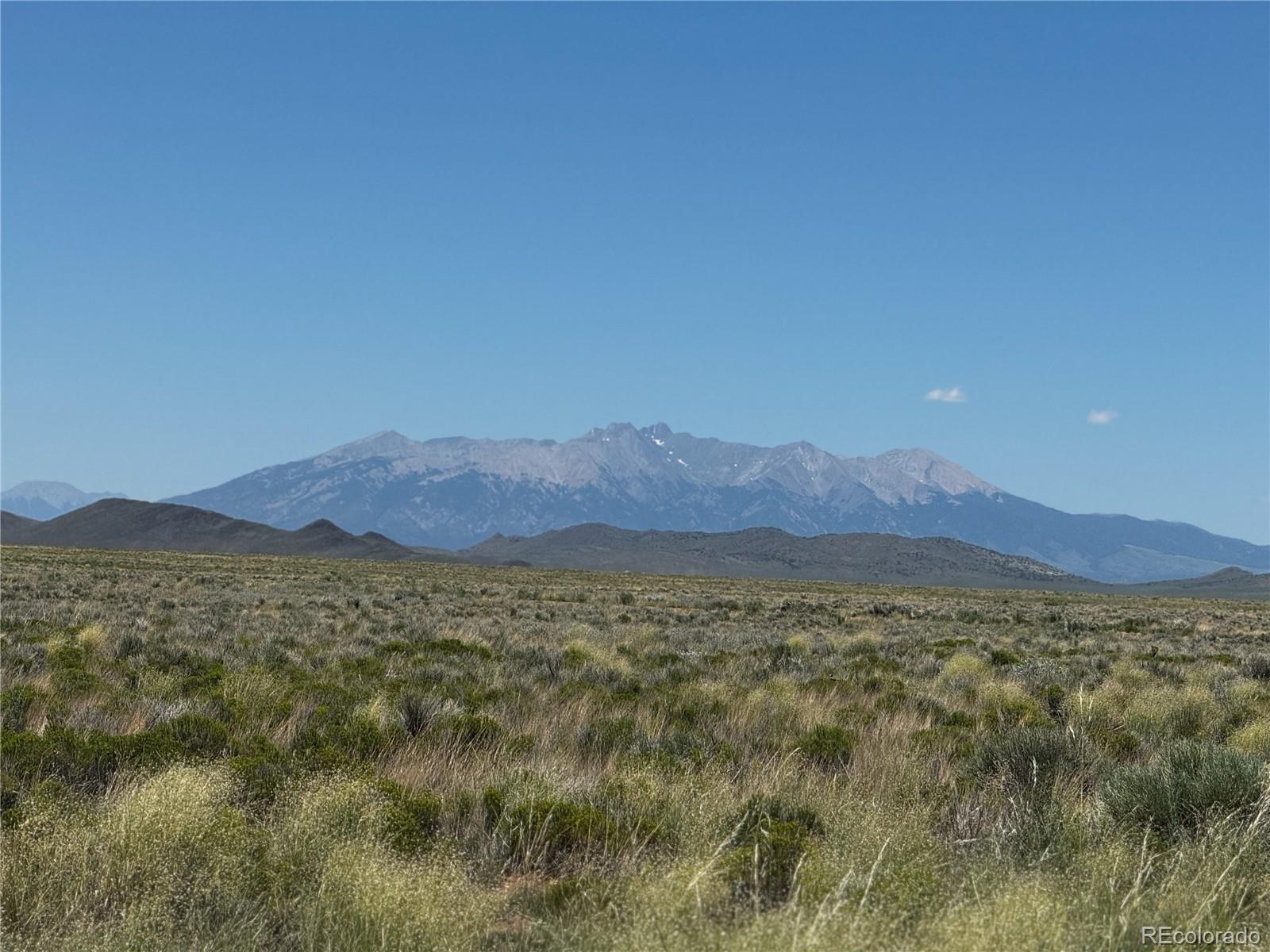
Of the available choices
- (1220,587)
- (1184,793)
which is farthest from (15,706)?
(1220,587)

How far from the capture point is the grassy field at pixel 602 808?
381 cm

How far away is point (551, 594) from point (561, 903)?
39906 mm

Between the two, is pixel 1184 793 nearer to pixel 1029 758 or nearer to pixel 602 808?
pixel 1029 758

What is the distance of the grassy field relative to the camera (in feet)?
12.5

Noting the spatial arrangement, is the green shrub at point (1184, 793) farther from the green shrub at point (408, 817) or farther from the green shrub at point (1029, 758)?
the green shrub at point (408, 817)

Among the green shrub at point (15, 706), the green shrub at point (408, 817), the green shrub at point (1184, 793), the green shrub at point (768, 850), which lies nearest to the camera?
the green shrub at point (768, 850)

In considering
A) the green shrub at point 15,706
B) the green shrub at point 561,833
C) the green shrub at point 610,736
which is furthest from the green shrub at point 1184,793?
the green shrub at point 15,706

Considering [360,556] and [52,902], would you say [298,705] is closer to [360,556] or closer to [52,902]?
[52,902]

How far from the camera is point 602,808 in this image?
592cm

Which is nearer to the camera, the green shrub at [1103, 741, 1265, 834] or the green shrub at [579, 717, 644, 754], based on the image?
the green shrub at [1103, 741, 1265, 834]

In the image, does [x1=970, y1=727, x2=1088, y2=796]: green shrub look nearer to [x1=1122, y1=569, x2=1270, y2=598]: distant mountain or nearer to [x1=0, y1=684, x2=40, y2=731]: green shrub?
[x1=0, y1=684, x2=40, y2=731]: green shrub

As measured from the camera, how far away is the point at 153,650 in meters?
→ 13.9

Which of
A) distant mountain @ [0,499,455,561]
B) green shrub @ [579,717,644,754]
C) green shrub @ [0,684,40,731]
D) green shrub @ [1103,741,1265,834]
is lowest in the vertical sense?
distant mountain @ [0,499,455,561]

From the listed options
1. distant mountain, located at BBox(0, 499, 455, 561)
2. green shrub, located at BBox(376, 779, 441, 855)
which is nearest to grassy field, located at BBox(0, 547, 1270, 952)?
green shrub, located at BBox(376, 779, 441, 855)
